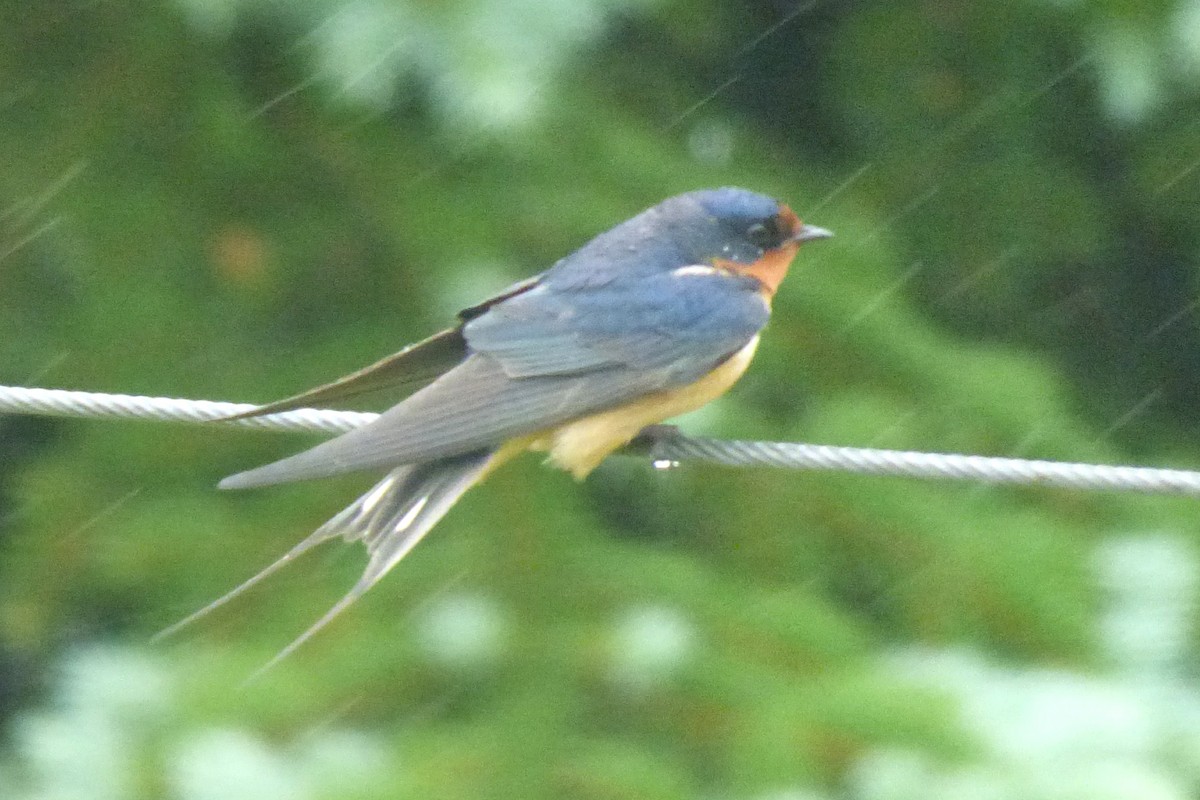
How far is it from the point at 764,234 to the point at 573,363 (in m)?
0.40

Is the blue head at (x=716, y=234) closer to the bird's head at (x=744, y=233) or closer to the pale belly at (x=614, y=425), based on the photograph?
the bird's head at (x=744, y=233)

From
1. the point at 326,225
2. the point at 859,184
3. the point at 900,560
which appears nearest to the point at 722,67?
the point at 859,184

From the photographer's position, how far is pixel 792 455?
71.4 inches

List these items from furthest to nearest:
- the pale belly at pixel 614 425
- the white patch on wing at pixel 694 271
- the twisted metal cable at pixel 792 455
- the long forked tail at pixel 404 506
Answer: the white patch on wing at pixel 694 271 < the pale belly at pixel 614 425 < the long forked tail at pixel 404 506 < the twisted metal cable at pixel 792 455

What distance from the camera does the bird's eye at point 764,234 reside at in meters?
2.60

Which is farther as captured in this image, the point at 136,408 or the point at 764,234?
the point at 764,234

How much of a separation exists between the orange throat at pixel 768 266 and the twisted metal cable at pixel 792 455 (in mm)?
545

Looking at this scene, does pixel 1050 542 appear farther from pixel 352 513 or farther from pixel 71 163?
pixel 71 163

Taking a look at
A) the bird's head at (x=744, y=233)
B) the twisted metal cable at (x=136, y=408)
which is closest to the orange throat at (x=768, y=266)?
the bird's head at (x=744, y=233)

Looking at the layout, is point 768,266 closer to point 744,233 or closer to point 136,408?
point 744,233

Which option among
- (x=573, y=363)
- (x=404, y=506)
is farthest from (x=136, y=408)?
(x=573, y=363)

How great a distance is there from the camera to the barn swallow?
2.13 meters

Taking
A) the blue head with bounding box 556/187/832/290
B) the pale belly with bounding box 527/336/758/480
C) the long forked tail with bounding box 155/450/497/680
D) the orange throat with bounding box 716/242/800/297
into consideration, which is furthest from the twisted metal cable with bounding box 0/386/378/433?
the orange throat with bounding box 716/242/800/297

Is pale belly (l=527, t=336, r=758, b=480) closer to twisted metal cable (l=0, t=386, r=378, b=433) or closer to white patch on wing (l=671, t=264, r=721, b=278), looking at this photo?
white patch on wing (l=671, t=264, r=721, b=278)
